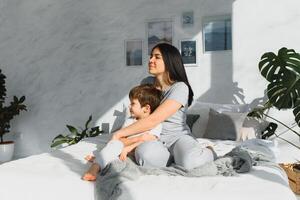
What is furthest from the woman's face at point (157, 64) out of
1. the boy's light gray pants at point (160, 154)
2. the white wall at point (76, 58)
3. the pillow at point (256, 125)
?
the white wall at point (76, 58)

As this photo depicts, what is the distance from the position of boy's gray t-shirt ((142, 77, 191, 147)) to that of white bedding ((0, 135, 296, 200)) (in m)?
0.45

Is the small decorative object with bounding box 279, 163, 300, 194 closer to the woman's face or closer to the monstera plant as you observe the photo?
the monstera plant

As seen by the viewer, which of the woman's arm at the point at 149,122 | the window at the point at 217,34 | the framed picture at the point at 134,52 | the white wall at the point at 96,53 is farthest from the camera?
the framed picture at the point at 134,52

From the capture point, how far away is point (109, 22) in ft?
16.0

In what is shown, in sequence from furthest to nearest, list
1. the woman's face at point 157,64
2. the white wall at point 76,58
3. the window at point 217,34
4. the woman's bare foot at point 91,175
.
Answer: the white wall at point 76,58
the window at point 217,34
the woman's face at point 157,64
the woman's bare foot at point 91,175

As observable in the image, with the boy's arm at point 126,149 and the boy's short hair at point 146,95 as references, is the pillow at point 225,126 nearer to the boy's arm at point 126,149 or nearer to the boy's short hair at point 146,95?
the boy's short hair at point 146,95

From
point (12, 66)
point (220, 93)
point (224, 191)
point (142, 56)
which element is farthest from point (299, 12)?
point (12, 66)

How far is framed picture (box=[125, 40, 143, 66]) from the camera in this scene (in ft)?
15.6

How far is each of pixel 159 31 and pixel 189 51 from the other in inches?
18.8

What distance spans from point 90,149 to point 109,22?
95.7 inches

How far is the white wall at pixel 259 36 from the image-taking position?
160 inches

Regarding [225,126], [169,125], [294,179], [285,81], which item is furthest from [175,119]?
[294,179]

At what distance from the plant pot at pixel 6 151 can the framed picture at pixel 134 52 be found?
215 centimetres

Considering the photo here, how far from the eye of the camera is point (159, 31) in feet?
15.3
